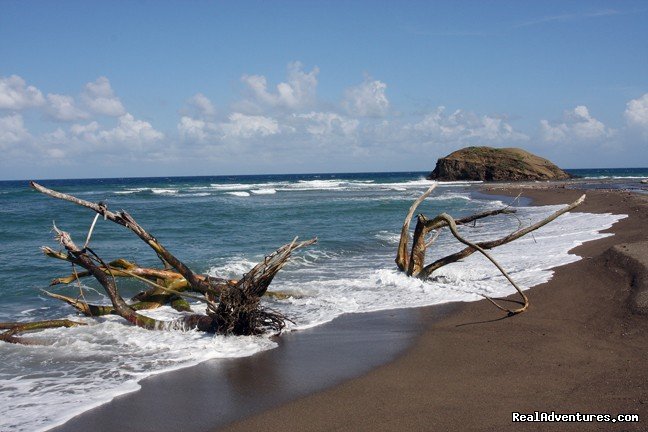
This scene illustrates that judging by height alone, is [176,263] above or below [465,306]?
above

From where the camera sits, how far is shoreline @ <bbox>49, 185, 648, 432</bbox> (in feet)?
14.2

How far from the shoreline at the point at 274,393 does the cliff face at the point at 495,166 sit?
59826 mm

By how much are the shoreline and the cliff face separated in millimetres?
59826

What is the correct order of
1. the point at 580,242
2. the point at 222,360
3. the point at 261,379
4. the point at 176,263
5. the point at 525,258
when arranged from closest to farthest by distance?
the point at 261,379
the point at 222,360
the point at 176,263
the point at 525,258
the point at 580,242

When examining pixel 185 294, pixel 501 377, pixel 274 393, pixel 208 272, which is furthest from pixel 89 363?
pixel 208 272

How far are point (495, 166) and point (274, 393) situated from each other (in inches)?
2494

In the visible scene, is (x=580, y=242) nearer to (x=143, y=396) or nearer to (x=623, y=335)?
(x=623, y=335)

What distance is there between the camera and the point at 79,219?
2392cm

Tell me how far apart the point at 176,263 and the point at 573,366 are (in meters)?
4.86

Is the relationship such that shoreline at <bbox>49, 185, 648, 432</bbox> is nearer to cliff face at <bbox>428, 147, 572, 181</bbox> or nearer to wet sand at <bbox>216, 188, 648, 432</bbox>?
wet sand at <bbox>216, 188, 648, 432</bbox>

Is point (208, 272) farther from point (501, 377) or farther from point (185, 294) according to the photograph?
point (501, 377)

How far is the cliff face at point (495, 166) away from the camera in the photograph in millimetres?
62844

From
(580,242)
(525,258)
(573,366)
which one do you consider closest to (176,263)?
(573,366)

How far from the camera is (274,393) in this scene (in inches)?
193
